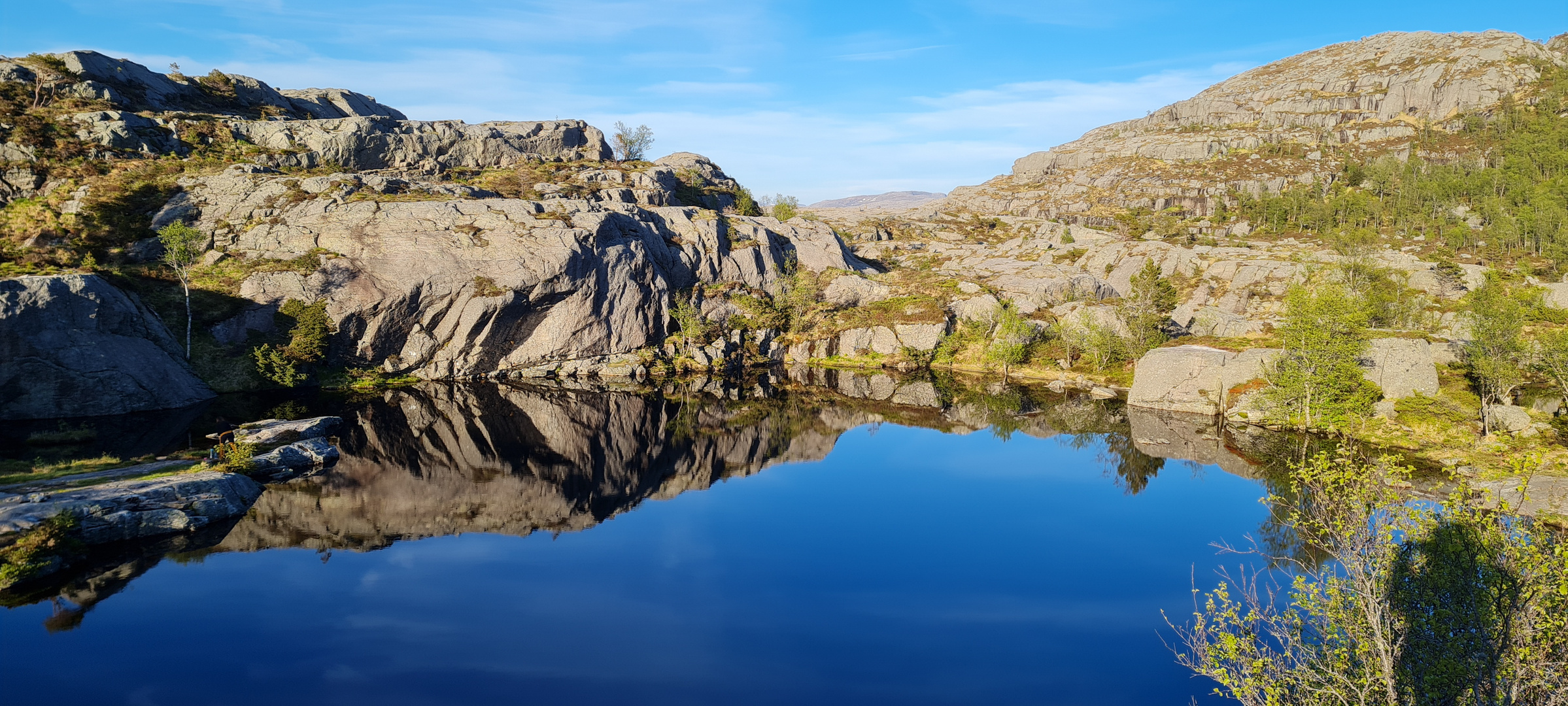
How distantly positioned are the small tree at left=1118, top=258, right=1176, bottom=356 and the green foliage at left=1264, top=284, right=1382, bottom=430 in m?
23.0

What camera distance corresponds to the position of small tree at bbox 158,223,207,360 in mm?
66750

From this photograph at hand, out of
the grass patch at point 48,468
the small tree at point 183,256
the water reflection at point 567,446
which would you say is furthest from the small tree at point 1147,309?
A: the small tree at point 183,256

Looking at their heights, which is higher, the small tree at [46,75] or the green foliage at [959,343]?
the small tree at [46,75]

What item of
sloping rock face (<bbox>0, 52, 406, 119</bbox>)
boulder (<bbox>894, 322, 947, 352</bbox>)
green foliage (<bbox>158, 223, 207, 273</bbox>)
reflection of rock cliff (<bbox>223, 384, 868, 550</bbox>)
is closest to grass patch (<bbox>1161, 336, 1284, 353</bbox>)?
boulder (<bbox>894, 322, 947, 352</bbox>)

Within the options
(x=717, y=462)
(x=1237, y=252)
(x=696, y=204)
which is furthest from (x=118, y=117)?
(x=1237, y=252)

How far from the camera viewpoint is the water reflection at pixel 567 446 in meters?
33.8

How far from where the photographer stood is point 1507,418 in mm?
48188

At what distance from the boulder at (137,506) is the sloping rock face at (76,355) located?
27.7 meters

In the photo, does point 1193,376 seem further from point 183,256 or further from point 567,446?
point 183,256

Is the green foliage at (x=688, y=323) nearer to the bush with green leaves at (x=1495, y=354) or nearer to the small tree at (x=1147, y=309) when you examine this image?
the small tree at (x=1147, y=309)

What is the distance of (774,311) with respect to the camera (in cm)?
10200

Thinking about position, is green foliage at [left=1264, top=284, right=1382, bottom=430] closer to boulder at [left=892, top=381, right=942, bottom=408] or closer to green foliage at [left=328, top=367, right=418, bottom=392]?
boulder at [left=892, top=381, right=942, bottom=408]

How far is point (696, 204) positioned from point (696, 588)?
111058 millimetres

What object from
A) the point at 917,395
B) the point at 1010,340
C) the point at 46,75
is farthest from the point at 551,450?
the point at 46,75
